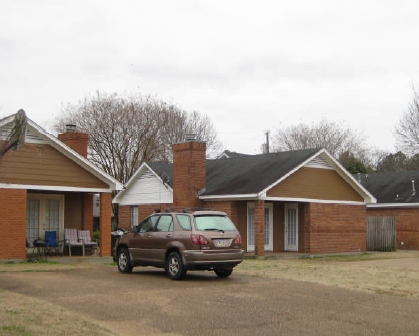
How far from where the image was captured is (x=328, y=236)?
93.7ft

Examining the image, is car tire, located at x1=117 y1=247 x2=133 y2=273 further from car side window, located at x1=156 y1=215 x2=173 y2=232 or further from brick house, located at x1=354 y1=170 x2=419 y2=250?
brick house, located at x1=354 y1=170 x2=419 y2=250

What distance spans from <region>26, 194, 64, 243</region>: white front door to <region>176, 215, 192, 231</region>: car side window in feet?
28.3

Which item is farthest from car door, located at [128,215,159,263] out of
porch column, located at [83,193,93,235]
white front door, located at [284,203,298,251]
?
white front door, located at [284,203,298,251]

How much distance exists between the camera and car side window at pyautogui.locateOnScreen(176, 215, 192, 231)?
15.9 meters

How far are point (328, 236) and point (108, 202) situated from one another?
10547mm

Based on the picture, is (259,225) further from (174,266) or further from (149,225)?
(174,266)

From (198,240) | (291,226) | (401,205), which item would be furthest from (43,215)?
(401,205)

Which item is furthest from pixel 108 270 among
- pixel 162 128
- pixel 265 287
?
pixel 162 128

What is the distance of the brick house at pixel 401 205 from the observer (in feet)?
112

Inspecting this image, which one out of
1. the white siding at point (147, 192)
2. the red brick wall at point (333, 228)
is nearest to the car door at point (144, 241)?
the red brick wall at point (333, 228)

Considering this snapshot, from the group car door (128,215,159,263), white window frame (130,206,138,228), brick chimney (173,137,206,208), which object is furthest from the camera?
white window frame (130,206,138,228)

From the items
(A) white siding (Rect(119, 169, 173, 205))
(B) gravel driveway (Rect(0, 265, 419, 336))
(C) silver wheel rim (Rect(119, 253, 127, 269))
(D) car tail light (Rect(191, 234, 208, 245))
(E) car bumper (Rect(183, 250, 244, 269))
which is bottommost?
(B) gravel driveway (Rect(0, 265, 419, 336))

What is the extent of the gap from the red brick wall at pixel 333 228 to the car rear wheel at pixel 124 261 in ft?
38.2

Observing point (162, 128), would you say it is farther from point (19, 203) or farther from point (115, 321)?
point (115, 321)
